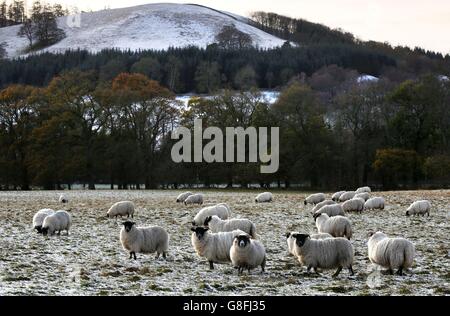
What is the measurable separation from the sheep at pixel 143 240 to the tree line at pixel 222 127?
48.3 meters

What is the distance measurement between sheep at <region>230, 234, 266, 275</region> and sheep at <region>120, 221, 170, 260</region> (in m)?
2.87

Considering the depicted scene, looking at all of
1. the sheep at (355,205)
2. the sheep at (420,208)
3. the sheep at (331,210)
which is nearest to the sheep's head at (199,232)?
the sheep at (331,210)

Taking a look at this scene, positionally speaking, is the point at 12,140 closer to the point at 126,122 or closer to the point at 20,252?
the point at 126,122

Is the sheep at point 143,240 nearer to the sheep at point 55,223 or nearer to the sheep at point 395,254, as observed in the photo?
the sheep at point 55,223

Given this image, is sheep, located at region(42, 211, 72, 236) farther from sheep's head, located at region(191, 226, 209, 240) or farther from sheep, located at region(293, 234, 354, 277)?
sheep, located at region(293, 234, 354, 277)

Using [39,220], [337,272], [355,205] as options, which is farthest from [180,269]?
[355,205]

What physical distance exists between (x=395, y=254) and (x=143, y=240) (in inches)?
264

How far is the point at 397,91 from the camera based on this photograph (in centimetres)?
6644

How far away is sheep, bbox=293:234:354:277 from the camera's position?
44.2 ft

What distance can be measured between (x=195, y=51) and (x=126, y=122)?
8216 centimetres

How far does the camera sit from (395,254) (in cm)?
1320

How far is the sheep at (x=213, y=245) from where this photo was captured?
47.9 feet

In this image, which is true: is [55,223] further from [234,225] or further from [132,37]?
[132,37]

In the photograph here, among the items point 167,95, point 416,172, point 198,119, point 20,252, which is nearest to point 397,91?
point 416,172
